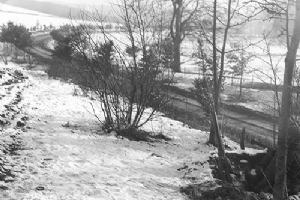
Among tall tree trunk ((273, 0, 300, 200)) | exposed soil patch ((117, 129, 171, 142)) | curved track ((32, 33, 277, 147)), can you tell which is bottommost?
curved track ((32, 33, 277, 147))

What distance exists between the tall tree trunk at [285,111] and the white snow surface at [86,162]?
1.91 metres

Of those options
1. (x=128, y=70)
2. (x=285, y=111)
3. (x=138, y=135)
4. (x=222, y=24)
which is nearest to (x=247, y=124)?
(x=222, y=24)

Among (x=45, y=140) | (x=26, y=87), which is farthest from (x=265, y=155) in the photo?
(x=26, y=87)

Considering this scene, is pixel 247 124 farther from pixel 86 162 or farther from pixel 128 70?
pixel 86 162

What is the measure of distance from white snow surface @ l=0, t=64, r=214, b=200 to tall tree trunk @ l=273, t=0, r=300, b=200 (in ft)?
6.25

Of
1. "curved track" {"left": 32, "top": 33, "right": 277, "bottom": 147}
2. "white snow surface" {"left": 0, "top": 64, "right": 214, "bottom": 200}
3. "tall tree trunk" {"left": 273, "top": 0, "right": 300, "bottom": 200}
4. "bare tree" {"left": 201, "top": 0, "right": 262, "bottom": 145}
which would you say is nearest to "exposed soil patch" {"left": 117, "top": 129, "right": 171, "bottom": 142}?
"white snow surface" {"left": 0, "top": 64, "right": 214, "bottom": 200}

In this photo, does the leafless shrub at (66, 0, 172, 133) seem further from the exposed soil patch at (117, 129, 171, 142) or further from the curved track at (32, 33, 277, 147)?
the curved track at (32, 33, 277, 147)

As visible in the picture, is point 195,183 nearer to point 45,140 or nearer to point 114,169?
point 114,169

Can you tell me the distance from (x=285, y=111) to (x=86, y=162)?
14.2 ft

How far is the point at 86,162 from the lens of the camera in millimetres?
8023

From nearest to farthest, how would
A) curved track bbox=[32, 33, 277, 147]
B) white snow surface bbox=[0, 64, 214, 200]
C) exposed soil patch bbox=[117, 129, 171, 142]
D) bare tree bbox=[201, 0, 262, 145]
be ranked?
white snow surface bbox=[0, 64, 214, 200], bare tree bbox=[201, 0, 262, 145], exposed soil patch bbox=[117, 129, 171, 142], curved track bbox=[32, 33, 277, 147]

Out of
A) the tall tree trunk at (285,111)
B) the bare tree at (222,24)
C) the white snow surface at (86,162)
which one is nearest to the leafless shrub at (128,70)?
the white snow surface at (86,162)

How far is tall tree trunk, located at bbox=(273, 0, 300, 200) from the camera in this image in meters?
6.54

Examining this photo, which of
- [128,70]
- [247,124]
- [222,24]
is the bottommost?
[247,124]
